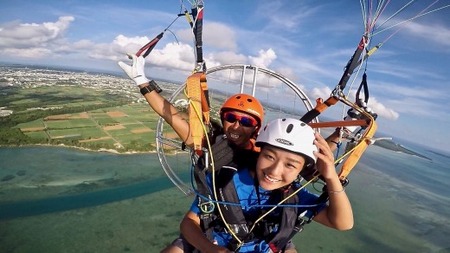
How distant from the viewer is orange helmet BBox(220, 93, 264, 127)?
3.26 m

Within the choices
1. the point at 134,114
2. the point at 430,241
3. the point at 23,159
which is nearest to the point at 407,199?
the point at 430,241

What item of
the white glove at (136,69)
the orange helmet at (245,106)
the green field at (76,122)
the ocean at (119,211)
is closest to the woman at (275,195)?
the orange helmet at (245,106)

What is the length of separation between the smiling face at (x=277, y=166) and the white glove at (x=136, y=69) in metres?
1.30

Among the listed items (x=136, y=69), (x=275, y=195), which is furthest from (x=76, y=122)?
(x=275, y=195)

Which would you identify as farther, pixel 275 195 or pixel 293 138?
pixel 275 195

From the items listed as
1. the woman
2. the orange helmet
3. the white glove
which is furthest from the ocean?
the white glove

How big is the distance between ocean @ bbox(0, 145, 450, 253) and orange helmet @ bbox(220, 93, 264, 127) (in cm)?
2732

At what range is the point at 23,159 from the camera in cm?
4544

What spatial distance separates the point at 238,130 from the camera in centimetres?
317

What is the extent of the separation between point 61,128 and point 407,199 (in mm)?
69820

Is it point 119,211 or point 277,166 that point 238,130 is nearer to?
point 277,166

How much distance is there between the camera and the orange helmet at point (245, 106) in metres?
3.26

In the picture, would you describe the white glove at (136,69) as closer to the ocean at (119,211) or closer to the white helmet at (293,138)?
the white helmet at (293,138)

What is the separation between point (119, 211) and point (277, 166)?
35.0 meters
